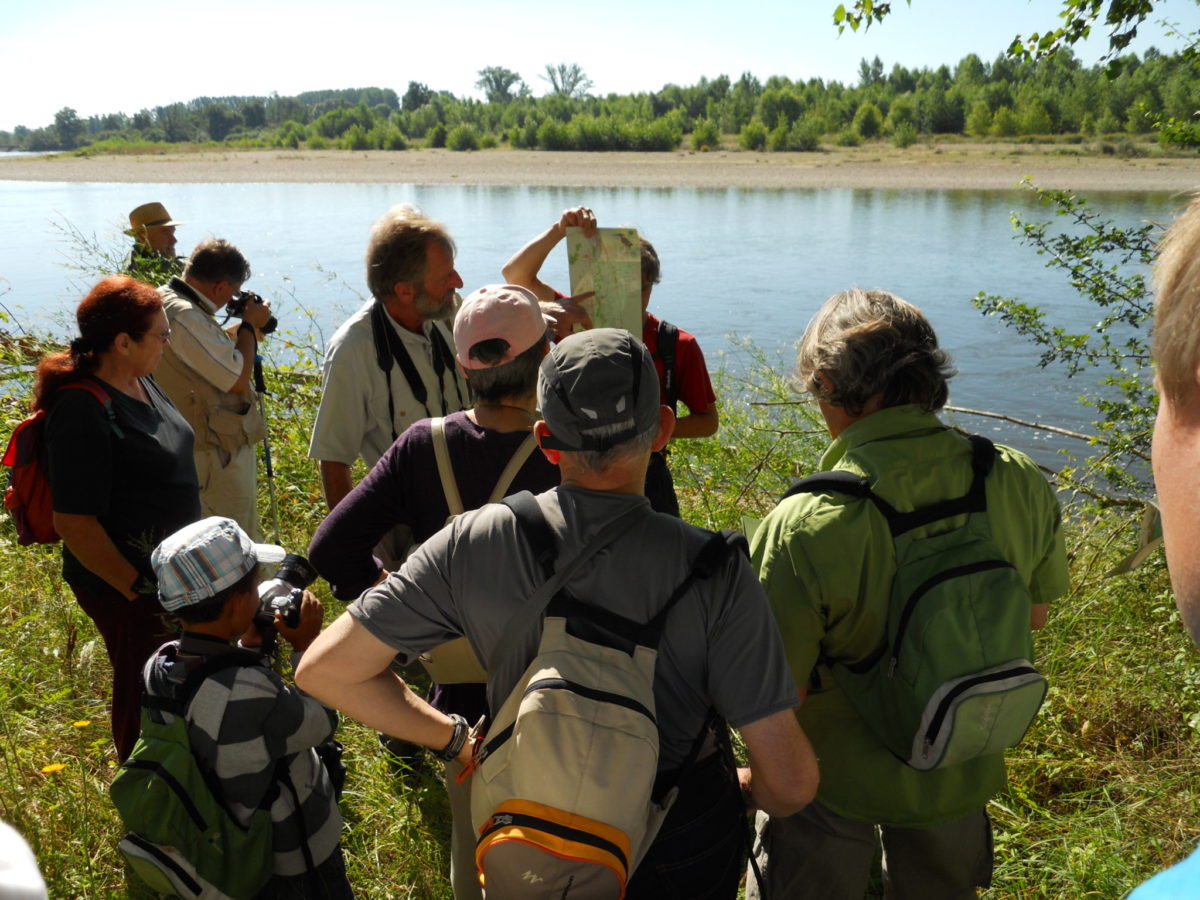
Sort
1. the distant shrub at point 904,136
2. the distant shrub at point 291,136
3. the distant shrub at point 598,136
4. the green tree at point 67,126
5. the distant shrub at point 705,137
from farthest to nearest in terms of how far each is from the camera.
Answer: the green tree at point 67,126
the distant shrub at point 291,136
the distant shrub at point 598,136
the distant shrub at point 705,137
the distant shrub at point 904,136

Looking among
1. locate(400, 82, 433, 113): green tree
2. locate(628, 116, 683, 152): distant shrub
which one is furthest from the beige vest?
locate(400, 82, 433, 113): green tree

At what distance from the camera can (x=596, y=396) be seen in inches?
62.8

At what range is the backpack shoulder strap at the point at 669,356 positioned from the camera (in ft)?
12.5

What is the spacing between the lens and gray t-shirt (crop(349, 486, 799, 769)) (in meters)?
1.53

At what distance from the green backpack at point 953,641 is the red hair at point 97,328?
2.24 meters

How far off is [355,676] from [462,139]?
5776 cm

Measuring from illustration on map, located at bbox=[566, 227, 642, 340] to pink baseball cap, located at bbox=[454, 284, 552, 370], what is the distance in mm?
1048

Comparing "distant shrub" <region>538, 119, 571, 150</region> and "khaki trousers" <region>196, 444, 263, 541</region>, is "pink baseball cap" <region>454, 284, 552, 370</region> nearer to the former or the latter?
"khaki trousers" <region>196, 444, 263, 541</region>

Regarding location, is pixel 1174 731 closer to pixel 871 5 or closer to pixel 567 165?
pixel 871 5

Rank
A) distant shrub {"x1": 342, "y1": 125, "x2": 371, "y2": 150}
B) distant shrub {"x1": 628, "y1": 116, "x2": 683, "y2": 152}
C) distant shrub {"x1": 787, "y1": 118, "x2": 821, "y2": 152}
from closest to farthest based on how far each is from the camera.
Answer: distant shrub {"x1": 787, "y1": 118, "x2": 821, "y2": 152} < distant shrub {"x1": 628, "y1": 116, "x2": 683, "y2": 152} < distant shrub {"x1": 342, "y1": 125, "x2": 371, "y2": 150}

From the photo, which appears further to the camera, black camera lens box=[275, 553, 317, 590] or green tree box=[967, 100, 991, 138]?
green tree box=[967, 100, 991, 138]

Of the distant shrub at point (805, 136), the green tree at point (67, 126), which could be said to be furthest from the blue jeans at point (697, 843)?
the green tree at point (67, 126)

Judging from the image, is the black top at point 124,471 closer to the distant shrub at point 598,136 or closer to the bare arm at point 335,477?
the bare arm at point 335,477

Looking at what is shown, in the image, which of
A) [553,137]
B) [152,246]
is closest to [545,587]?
[152,246]
